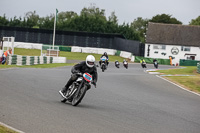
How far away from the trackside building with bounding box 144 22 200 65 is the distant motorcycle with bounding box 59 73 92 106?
6891 cm

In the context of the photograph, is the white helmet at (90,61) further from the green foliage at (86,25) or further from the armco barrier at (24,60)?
the green foliage at (86,25)

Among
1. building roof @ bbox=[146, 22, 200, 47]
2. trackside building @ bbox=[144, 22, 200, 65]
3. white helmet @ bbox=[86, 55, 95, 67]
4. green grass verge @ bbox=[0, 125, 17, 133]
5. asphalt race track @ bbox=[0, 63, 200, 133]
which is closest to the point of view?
green grass verge @ bbox=[0, 125, 17, 133]

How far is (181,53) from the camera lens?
8088cm

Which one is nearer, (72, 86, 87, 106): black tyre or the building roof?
(72, 86, 87, 106): black tyre

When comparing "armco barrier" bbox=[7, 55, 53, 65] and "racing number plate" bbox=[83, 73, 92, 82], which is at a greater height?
"racing number plate" bbox=[83, 73, 92, 82]

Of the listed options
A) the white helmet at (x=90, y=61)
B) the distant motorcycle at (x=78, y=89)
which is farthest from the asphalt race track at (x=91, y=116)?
the white helmet at (x=90, y=61)

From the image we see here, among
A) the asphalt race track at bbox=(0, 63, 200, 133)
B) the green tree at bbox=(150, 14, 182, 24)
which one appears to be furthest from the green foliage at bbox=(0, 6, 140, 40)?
the asphalt race track at bbox=(0, 63, 200, 133)

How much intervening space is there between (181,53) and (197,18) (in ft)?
159

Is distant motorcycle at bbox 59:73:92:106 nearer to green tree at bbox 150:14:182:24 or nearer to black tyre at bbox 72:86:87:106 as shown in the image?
black tyre at bbox 72:86:87:106

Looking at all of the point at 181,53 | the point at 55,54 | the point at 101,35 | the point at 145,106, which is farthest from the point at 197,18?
the point at 145,106

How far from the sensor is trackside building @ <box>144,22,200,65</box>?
264 ft

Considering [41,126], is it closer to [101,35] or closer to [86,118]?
[86,118]

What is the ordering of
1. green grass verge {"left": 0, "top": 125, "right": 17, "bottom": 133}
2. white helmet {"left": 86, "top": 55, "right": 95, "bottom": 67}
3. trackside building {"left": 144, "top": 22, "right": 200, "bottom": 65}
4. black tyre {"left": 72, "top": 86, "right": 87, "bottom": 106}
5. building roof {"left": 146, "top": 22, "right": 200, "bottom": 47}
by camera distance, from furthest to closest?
building roof {"left": 146, "top": 22, "right": 200, "bottom": 47}
trackside building {"left": 144, "top": 22, "right": 200, "bottom": 65}
white helmet {"left": 86, "top": 55, "right": 95, "bottom": 67}
black tyre {"left": 72, "top": 86, "right": 87, "bottom": 106}
green grass verge {"left": 0, "top": 125, "right": 17, "bottom": 133}

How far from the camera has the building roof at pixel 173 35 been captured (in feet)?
265
